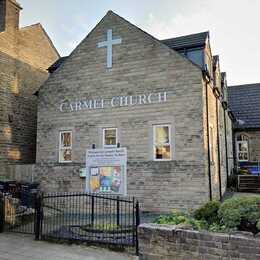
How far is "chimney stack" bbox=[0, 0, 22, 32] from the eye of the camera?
53.3ft

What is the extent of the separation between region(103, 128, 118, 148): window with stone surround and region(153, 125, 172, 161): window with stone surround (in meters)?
1.84

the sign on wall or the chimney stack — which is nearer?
the sign on wall

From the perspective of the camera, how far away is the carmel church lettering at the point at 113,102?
12.9m

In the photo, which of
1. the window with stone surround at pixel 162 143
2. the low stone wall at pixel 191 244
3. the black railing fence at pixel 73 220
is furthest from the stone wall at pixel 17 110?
the low stone wall at pixel 191 244

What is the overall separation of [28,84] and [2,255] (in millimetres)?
12436

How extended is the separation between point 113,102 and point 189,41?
4.51 m

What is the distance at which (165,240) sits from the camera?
620cm

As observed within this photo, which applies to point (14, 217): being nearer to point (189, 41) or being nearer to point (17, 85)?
point (17, 85)

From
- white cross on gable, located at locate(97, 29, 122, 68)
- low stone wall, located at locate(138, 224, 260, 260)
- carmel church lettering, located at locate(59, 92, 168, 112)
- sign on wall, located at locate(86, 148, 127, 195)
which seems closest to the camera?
low stone wall, located at locate(138, 224, 260, 260)

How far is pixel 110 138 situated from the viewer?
1365cm

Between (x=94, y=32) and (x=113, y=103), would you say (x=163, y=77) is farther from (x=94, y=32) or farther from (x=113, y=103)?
(x=94, y=32)

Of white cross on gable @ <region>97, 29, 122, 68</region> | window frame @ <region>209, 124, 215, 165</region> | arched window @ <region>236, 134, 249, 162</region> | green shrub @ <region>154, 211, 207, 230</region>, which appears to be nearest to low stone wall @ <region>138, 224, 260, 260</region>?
green shrub @ <region>154, 211, 207, 230</region>

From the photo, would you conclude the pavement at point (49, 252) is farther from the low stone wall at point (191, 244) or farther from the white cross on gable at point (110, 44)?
the white cross on gable at point (110, 44)

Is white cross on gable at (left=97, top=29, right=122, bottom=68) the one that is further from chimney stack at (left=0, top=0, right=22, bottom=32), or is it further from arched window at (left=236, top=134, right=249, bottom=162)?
arched window at (left=236, top=134, right=249, bottom=162)
